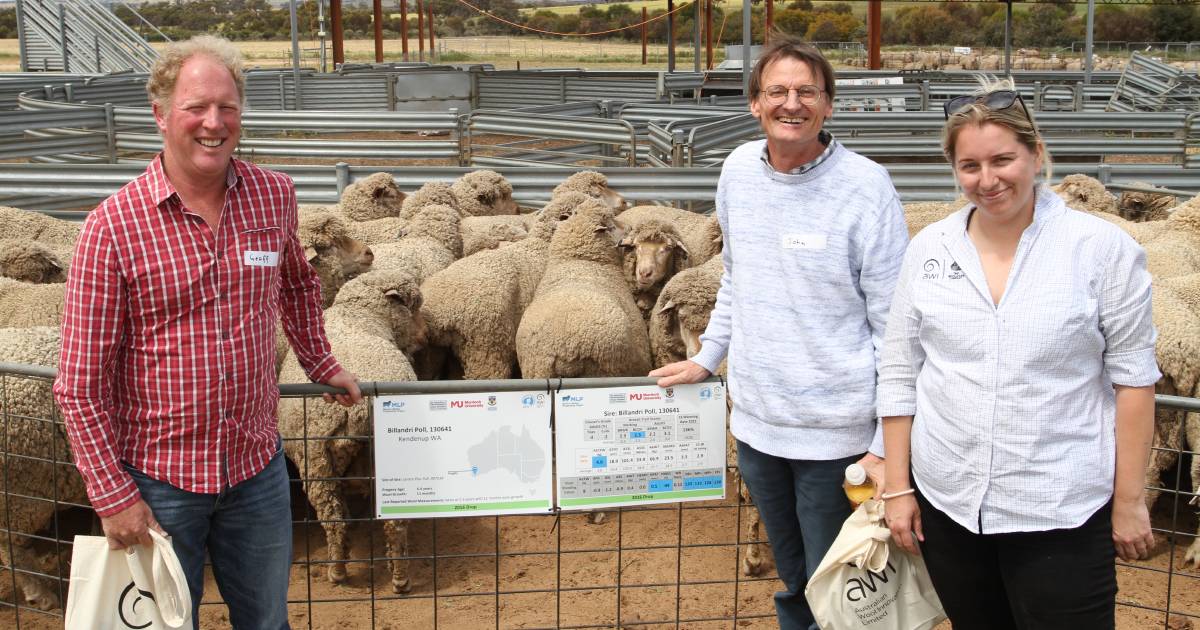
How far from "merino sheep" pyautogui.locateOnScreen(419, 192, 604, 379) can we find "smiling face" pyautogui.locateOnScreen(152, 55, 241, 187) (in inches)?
159

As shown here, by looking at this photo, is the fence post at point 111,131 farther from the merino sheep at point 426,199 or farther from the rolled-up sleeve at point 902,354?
the rolled-up sleeve at point 902,354

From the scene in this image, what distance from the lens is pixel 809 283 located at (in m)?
2.89

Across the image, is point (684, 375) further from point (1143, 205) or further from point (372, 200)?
point (1143, 205)

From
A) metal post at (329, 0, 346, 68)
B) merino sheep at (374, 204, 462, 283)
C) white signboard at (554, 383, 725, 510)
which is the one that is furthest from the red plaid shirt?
metal post at (329, 0, 346, 68)

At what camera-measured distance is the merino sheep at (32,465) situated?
14.2 feet

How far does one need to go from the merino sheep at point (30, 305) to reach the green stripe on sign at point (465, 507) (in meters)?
3.36

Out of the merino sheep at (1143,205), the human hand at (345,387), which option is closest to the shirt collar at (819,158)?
the human hand at (345,387)

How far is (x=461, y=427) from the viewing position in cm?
337

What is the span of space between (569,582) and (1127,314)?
318cm

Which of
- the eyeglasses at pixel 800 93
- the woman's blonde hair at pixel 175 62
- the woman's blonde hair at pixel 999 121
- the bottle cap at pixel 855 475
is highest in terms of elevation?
the woman's blonde hair at pixel 175 62

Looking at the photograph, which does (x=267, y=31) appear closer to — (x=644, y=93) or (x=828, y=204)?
(x=644, y=93)

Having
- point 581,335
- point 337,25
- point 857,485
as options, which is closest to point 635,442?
point 857,485

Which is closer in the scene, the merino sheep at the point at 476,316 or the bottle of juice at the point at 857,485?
the bottle of juice at the point at 857,485

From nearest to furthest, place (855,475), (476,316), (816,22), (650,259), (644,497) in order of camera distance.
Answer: (855,475) → (644,497) → (476,316) → (650,259) → (816,22)
